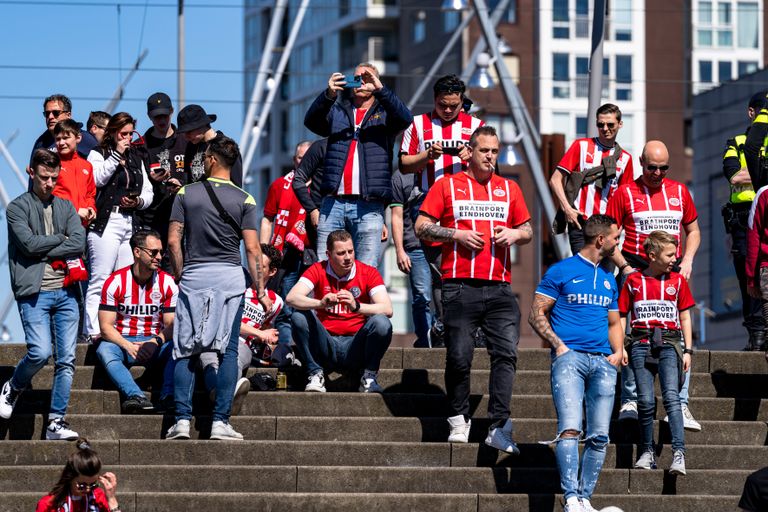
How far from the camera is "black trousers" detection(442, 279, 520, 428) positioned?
1289 cm

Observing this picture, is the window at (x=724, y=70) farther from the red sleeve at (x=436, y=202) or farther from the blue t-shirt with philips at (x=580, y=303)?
the blue t-shirt with philips at (x=580, y=303)

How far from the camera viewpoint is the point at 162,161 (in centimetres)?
1543

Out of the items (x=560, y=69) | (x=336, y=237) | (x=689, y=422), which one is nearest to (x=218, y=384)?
(x=336, y=237)

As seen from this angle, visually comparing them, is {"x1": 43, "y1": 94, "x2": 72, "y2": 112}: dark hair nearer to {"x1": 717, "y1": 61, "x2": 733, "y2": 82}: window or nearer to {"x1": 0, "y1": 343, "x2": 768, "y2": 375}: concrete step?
{"x1": 0, "y1": 343, "x2": 768, "y2": 375}: concrete step

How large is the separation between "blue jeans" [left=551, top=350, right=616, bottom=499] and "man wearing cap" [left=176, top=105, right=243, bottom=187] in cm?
361

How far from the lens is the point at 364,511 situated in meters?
12.3

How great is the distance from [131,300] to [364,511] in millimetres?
2880

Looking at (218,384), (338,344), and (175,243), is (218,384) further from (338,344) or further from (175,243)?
(338,344)

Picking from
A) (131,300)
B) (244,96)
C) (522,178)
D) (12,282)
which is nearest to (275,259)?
(131,300)

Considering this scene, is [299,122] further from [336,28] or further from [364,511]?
[364,511]

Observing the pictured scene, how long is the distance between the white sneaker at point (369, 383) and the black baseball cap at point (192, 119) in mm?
2544

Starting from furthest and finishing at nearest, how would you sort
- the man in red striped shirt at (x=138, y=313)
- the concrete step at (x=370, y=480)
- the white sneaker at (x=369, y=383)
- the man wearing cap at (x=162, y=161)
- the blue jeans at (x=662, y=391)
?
the man wearing cap at (x=162, y=161) < the white sneaker at (x=369, y=383) < the man in red striped shirt at (x=138, y=313) < the blue jeans at (x=662, y=391) < the concrete step at (x=370, y=480)

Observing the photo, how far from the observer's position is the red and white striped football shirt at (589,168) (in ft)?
48.8

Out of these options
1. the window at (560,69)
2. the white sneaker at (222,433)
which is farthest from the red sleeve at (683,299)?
the window at (560,69)
